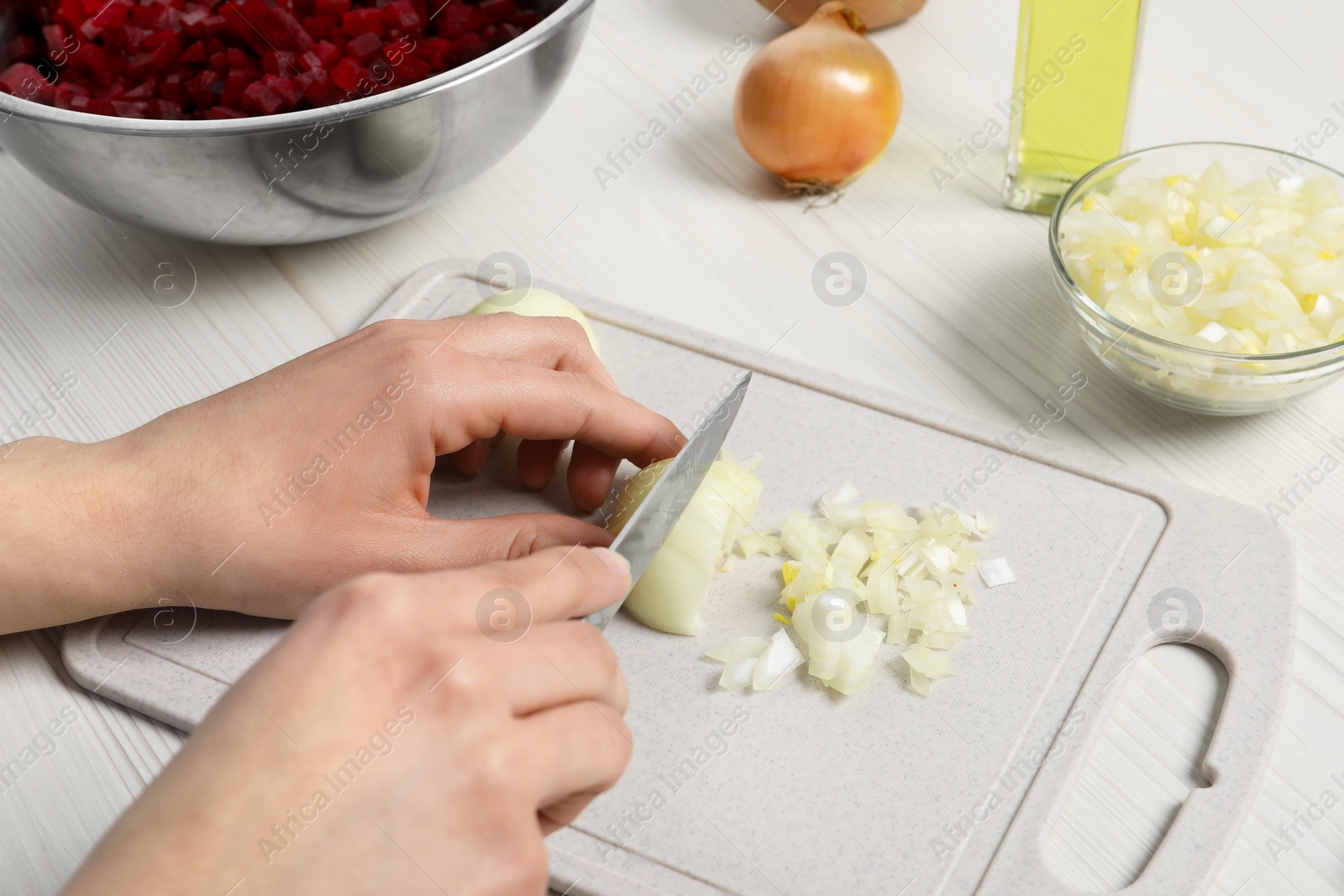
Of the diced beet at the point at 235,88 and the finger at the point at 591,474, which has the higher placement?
the diced beet at the point at 235,88

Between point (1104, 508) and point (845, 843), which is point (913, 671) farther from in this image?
point (1104, 508)

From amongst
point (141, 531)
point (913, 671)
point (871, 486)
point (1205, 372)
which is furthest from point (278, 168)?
point (1205, 372)

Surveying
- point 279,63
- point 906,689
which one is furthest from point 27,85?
point 906,689

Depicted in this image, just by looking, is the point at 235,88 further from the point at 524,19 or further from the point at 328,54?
the point at 524,19

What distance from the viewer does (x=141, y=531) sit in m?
0.92

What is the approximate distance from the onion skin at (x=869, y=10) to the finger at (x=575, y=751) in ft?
3.77

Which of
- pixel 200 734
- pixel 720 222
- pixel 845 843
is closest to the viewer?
pixel 200 734

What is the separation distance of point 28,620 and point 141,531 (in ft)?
0.39

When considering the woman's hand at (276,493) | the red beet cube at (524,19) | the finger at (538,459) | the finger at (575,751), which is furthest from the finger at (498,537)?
the red beet cube at (524,19)

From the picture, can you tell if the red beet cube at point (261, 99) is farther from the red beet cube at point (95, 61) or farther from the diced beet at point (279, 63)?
the red beet cube at point (95, 61)

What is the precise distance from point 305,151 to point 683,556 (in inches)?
20.6

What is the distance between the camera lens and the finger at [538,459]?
106 cm

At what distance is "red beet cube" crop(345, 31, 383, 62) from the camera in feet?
3.81

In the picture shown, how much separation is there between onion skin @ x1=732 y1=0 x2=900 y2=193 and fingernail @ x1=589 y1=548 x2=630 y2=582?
71cm
